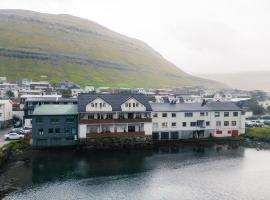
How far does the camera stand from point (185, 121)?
3036 inches

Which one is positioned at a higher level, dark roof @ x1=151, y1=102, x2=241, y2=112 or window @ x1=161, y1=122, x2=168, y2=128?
dark roof @ x1=151, y1=102, x2=241, y2=112

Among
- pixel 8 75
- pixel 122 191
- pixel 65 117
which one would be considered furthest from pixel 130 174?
pixel 8 75

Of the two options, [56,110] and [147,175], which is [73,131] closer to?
[56,110]

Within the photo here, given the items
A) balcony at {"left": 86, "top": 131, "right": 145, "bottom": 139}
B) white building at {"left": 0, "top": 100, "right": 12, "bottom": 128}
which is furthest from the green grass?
white building at {"left": 0, "top": 100, "right": 12, "bottom": 128}

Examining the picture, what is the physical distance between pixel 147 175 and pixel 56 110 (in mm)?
30147

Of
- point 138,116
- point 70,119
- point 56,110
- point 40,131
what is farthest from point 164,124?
point 40,131

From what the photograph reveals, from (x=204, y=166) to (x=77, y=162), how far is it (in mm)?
22719

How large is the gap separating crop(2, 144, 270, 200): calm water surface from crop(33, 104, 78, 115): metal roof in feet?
32.3

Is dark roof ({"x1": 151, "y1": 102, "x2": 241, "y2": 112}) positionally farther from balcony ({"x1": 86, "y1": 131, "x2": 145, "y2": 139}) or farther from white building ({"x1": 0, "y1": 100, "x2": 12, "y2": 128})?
white building ({"x1": 0, "y1": 100, "x2": 12, "y2": 128})

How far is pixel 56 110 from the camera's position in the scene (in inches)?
2734

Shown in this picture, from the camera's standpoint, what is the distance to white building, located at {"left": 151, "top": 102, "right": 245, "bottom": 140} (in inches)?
2980

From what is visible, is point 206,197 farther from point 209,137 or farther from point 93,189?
point 209,137

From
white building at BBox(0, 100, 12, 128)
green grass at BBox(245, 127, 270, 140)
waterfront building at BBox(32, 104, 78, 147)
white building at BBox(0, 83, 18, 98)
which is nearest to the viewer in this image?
waterfront building at BBox(32, 104, 78, 147)

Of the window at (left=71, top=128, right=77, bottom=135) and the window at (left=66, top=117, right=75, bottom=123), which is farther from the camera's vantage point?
the window at (left=66, top=117, right=75, bottom=123)
